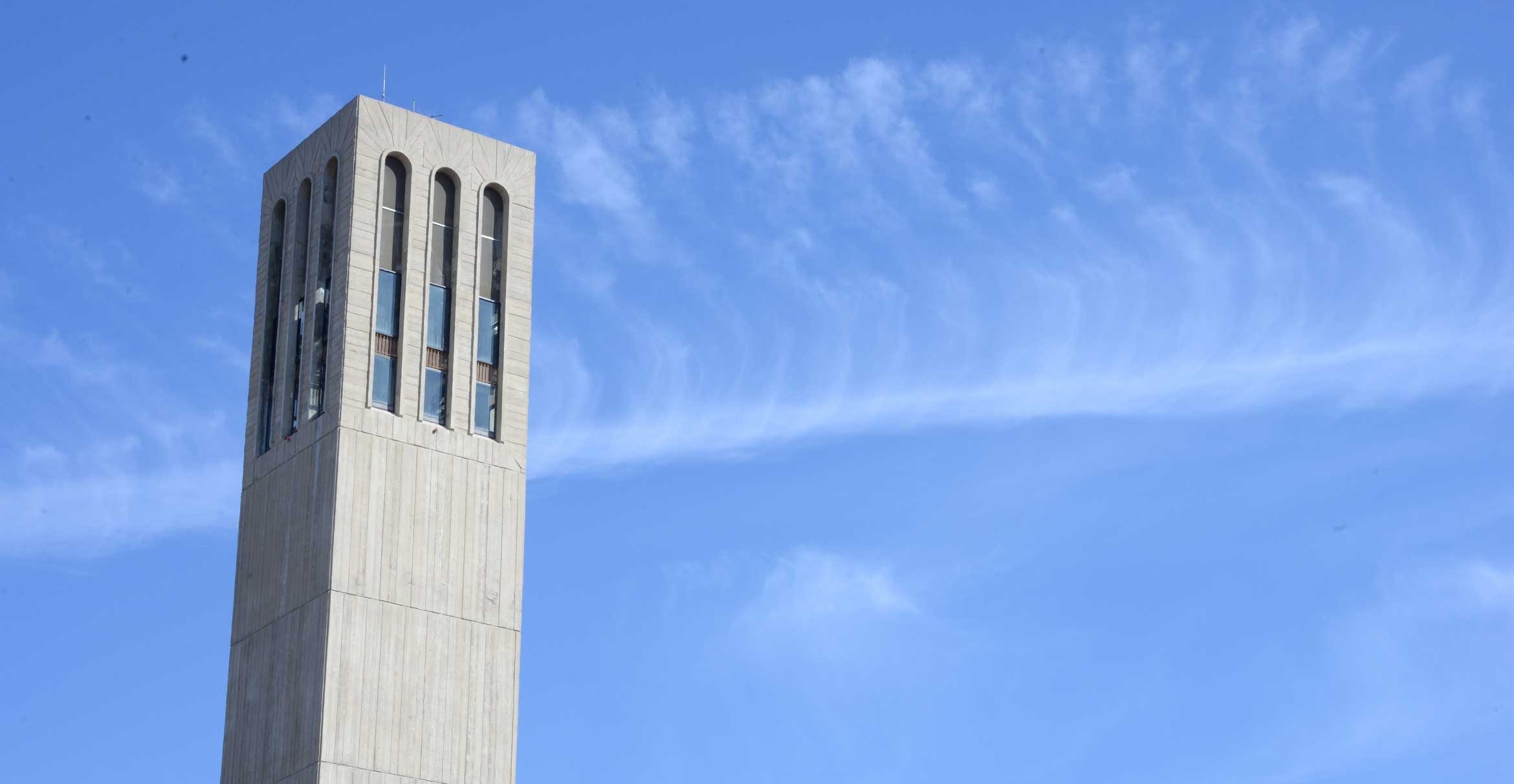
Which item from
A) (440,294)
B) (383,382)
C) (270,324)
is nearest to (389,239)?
(440,294)

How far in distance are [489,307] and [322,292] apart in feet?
14.9

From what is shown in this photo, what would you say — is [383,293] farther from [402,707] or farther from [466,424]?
[402,707]

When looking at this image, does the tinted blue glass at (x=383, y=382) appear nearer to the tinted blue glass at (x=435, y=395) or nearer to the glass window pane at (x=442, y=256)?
the tinted blue glass at (x=435, y=395)

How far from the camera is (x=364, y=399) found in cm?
5822

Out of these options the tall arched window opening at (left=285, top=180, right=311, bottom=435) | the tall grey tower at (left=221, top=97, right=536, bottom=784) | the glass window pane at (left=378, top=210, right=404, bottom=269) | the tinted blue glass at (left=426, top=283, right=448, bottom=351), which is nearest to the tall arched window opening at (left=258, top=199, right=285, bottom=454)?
the tall grey tower at (left=221, top=97, right=536, bottom=784)

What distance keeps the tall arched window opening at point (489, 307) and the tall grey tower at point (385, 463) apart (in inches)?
2.2

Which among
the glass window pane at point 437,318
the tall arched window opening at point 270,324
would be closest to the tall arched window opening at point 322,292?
the tall arched window opening at point 270,324

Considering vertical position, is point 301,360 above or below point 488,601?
above

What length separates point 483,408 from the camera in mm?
60688

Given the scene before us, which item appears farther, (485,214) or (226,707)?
(485,214)

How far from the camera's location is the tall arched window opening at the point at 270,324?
61.4 meters

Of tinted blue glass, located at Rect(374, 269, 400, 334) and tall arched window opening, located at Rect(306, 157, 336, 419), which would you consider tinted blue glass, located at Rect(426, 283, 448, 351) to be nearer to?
tinted blue glass, located at Rect(374, 269, 400, 334)

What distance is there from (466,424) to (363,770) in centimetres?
997

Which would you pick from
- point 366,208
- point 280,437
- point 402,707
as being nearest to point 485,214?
point 366,208
